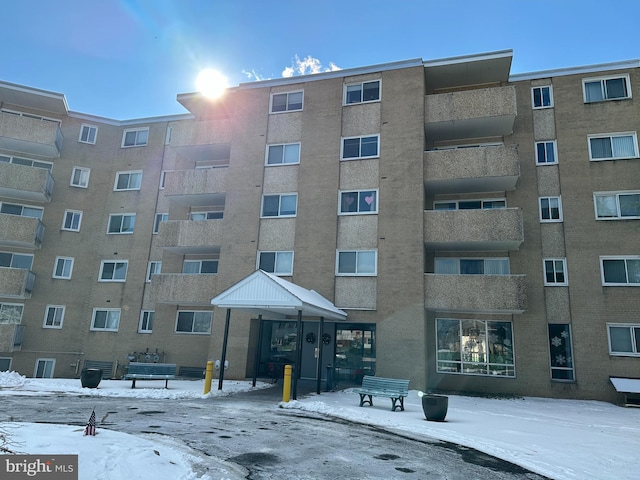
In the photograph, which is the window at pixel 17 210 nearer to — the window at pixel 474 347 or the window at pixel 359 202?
the window at pixel 359 202

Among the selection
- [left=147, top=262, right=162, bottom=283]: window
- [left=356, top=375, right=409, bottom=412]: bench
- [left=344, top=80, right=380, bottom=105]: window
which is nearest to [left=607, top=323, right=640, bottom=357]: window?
[left=356, top=375, right=409, bottom=412]: bench

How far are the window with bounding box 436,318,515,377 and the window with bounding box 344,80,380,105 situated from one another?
11308mm

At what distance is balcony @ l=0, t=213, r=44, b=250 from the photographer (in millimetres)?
24219

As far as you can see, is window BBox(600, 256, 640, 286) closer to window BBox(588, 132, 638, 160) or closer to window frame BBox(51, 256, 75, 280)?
window BBox(588, 132, 638, 160)

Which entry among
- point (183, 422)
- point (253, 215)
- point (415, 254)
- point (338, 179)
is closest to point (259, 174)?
point (253, 215)

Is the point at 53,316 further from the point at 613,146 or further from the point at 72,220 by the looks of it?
the point at 613,146

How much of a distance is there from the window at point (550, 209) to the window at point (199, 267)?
16.4m

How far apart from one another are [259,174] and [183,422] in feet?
46.5

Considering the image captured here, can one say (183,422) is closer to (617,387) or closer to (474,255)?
(474,255)

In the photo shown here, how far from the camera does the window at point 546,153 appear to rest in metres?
20.4

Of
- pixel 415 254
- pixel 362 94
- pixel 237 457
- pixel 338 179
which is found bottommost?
pixel 237 457

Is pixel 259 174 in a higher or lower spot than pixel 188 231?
higher

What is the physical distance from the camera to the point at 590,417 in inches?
553

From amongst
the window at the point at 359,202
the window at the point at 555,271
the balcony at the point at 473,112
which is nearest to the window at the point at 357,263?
the window at the point at 359,202
